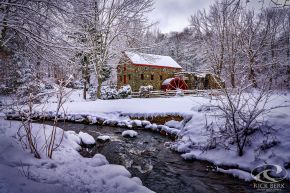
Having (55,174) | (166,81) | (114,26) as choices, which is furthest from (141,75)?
(55,174)

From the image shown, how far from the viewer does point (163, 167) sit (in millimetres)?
7746

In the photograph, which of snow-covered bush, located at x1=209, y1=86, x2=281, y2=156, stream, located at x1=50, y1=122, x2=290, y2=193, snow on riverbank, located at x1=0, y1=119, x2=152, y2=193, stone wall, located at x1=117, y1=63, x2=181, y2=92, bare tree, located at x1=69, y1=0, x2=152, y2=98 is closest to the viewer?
snow on riverbank, located at x1=0, y1=119, x2=152, y2=193

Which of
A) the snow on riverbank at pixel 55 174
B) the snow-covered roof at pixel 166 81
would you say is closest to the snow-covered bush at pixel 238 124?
the snow on riverbank at pixel 55 174

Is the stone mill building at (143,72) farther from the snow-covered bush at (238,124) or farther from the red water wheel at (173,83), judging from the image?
the snow-covered bush at (238,124)

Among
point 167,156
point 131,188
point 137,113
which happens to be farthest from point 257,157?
point 137,113

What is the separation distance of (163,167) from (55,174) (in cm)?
400

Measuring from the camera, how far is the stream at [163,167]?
6.20 metres

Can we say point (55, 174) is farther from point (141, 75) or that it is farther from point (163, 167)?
point (141, 75)

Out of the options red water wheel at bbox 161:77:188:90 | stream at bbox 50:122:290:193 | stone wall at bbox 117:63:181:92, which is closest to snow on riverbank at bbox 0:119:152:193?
stream at bbox 50:122:290:193

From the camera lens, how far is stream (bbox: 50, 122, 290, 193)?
6195 millimetres

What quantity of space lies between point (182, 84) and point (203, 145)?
2741 cm

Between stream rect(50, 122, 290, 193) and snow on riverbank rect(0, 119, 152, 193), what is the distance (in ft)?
4.58

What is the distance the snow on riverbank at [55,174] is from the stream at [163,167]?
1396 mm

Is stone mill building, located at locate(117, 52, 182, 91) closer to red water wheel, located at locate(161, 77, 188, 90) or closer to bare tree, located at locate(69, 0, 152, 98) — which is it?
red water wheel, located at locate(161, 77, 188, 90)
